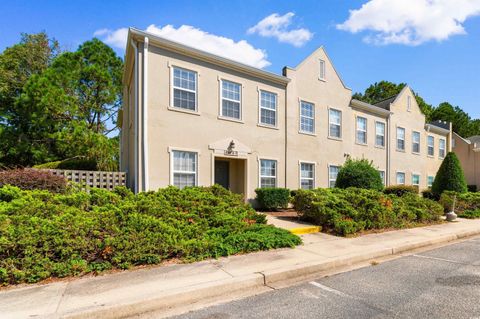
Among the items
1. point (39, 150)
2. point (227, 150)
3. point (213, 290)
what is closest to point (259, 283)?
point (213, 290)

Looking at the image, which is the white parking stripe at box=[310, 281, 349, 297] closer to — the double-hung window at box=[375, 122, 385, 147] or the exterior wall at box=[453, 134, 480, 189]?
the double-hung window at box=[375, 122, 385, 147]

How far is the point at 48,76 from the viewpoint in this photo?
19.9 metres

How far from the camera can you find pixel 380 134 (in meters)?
18.9

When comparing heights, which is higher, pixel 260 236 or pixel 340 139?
pixel 340 139

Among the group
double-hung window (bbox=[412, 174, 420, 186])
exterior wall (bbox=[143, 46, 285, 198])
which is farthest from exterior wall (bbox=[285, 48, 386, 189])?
double-hung window (bbox=[412, 174, 420, 186])

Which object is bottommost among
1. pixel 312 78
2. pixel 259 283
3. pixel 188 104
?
pixel 259 283

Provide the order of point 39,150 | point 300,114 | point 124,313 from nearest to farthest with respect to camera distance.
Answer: point 124,313 < point 300,114 < point 39,150

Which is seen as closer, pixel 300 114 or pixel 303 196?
pixel 303 196

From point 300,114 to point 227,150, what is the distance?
479cm

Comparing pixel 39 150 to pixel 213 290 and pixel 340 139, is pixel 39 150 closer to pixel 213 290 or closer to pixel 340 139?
pixel 340 139

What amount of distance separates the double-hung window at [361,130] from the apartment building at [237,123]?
6 centimetres

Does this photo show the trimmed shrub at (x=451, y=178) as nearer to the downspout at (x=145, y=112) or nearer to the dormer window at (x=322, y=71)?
the dormer window at (x=322, y=71)

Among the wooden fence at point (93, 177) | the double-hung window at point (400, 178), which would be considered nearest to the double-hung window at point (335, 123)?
the double-hung window at point (400, 178)

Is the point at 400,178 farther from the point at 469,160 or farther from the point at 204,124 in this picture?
the point at 204,124
